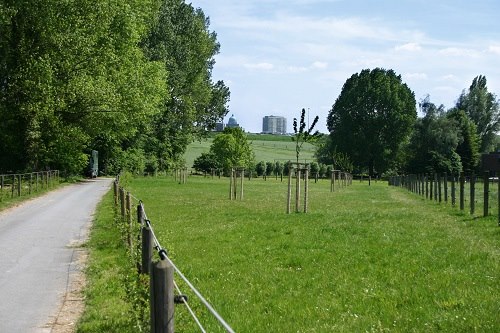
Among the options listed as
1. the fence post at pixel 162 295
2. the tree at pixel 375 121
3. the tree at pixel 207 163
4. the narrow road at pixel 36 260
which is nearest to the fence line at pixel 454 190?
the narrow road at pixel 36 260

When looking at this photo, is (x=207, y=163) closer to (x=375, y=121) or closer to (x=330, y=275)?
(x=375, y=121)

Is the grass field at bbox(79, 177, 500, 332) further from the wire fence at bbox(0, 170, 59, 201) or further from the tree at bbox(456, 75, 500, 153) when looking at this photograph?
the tree at bbox(456, 75, 500, 153)

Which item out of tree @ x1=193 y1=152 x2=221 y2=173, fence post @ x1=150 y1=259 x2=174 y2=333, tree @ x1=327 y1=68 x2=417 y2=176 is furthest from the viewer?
tree @ x1=327 y1=68 x2=417 y2=176

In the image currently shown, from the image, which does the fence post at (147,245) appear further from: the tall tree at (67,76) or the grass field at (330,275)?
the tall tree at (67,76)

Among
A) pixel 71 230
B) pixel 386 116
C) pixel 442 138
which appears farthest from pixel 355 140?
pixel 71 230

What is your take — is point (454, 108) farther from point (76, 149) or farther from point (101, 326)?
point (101, 326)

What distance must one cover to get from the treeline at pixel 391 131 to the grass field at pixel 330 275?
7999cm

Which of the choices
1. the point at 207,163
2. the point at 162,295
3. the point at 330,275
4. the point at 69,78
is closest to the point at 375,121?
the point at 207,163

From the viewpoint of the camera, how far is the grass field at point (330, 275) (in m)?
7.46

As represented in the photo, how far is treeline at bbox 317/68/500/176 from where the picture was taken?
316 feet

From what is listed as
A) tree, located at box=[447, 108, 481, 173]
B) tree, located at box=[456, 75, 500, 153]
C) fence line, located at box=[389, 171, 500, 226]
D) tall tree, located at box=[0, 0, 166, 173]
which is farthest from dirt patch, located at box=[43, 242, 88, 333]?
tree, located at box=[456, 75, 500, 153]

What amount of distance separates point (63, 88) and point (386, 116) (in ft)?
226

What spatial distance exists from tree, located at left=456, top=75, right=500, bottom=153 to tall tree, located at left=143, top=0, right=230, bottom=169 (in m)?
51.3

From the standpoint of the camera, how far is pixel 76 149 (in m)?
50.1
